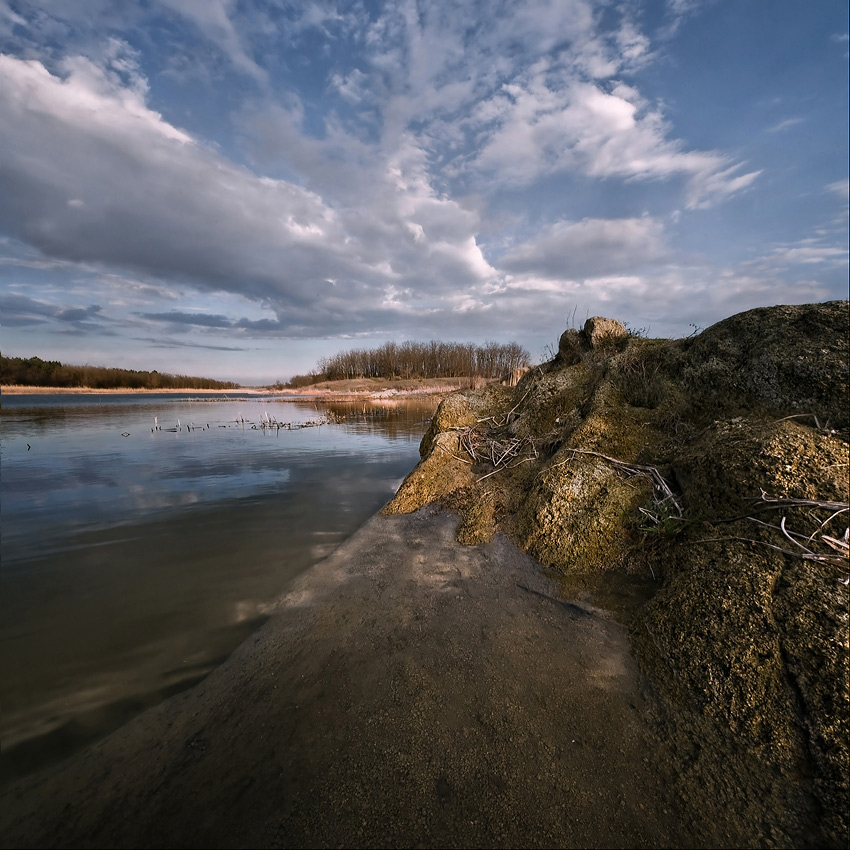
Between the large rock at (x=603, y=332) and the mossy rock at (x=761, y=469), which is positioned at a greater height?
the large rock at (x=603, y=332)

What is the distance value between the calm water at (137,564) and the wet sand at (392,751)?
16.4 inches

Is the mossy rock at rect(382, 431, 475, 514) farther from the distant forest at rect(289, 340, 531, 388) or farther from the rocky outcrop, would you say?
the distant forest at rect(289, 340, 531, 388)

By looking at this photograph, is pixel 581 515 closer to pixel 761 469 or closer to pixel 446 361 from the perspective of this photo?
pixel 761 469

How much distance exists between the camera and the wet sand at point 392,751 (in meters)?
1.58

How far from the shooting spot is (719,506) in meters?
3.01

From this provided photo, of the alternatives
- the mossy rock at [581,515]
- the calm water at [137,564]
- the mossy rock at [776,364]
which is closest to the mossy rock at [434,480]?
the calm water at [137,564]

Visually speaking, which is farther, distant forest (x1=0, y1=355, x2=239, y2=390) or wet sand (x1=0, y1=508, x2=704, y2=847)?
distant forest (x1=0, y1=355, x2=239, y2=390)

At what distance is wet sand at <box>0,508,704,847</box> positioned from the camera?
158cm

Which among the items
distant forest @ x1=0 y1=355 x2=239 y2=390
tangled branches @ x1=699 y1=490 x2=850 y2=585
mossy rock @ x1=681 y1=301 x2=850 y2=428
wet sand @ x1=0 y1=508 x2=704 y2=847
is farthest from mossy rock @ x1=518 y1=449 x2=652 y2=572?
distant forest @ x1=0 y1=355 x2=239 y2=390

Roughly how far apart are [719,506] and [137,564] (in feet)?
19.1

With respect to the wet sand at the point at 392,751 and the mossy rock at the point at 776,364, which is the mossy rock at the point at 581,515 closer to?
the wet sand at the point at 392,751

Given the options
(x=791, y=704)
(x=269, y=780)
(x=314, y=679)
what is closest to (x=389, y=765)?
(x=269, y=780)

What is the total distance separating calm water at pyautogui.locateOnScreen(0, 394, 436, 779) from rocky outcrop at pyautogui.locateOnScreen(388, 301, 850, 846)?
205 centimetres

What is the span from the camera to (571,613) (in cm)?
298
